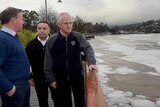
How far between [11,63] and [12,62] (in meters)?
0.02

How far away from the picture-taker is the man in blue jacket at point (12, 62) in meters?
3.43

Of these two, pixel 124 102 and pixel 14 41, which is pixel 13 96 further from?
pixel 124 102

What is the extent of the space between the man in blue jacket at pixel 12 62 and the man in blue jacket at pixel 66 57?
0.65 metres

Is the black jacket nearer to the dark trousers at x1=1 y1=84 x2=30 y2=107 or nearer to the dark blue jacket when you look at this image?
the dark blue jacket

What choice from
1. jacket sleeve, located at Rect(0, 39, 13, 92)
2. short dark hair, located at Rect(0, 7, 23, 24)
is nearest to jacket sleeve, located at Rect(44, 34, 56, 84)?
short dark hair, located at Rect(0, 7, 23, 24)

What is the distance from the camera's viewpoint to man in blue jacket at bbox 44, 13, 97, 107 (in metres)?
4.27

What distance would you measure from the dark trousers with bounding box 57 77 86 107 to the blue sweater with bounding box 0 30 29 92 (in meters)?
0.81

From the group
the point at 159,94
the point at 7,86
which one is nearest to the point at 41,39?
the point at 7,86

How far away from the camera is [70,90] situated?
459 cm

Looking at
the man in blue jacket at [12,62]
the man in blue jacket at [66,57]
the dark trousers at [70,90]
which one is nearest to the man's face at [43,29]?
the man in blue jacket at [66,57]

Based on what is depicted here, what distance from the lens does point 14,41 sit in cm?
359

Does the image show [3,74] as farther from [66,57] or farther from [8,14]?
[66,57]

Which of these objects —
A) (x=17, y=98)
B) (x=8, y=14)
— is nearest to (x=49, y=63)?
(x=17, y=98)

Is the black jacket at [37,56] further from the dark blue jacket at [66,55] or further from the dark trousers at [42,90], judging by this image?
the dark blue jacket at [66,55]
